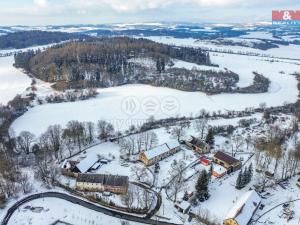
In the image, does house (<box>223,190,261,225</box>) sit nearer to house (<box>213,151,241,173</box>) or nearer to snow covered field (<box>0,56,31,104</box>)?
house (<box>213,151,241,173</box>)

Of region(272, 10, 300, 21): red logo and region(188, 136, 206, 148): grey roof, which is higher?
region(272, 10, 300, 21): red logo

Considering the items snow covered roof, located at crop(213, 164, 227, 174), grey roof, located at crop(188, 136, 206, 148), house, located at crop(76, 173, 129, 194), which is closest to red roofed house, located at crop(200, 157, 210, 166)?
snow covered roof, located at crop(213, 164, 227, 174)

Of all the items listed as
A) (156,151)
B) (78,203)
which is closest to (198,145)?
(156,151)

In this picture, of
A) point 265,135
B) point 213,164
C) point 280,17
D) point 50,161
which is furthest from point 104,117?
point 280,17

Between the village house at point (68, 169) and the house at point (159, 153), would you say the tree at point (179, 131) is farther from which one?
the village house at point (68, 169)

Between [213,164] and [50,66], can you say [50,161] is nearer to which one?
[213,164]

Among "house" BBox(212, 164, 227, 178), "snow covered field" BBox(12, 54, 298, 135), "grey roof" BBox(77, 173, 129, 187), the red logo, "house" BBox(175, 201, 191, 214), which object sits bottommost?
"house" BBox(175, 201, 191, 214)

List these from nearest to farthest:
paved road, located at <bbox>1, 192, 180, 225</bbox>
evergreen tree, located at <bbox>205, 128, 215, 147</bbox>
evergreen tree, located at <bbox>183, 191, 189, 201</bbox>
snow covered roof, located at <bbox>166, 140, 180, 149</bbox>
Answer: paved road, located at <bbox>1, 192, 180, 225</bbox>, evergreen tree, located at <bbox>183, 191, 189, 201</bbox>, snow covered roof, located at <bbox>166, 140, 180, 149</bbox>, evergreen tree, located at <bbox>205, 128, 215, 147</bbox>

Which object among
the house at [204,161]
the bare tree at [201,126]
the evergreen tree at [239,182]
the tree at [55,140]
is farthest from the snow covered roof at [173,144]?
the tree at [55,140]
